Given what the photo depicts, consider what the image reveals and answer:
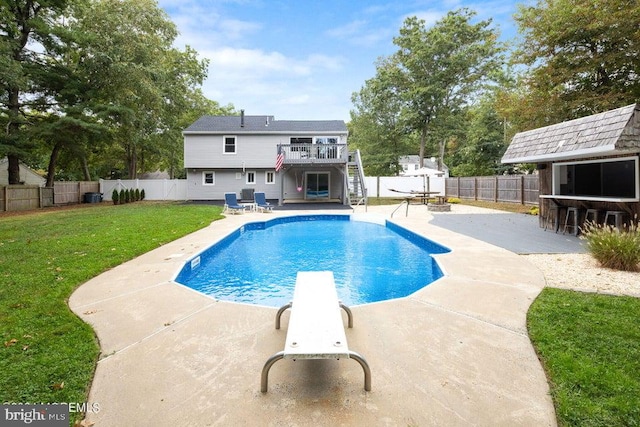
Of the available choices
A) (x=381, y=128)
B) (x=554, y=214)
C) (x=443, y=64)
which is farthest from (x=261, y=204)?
(x=443, y=64)

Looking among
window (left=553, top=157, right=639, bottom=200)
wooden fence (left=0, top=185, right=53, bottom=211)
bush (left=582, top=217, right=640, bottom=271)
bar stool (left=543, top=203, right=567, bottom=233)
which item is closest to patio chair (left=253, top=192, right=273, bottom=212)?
bar stool (left=543, top=203, right=567, bottom=233)

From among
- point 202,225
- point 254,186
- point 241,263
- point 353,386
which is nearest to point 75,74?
point 254,186

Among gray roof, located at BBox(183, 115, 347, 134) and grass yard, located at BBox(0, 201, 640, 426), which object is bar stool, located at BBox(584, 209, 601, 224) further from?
gray roof, located at BBox(183, 115, 347, 134)

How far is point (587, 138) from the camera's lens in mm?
7516

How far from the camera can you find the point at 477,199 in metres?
22.2

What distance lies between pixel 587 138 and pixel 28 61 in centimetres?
2505

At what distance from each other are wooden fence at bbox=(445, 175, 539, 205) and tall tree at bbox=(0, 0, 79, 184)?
24844 millimetres

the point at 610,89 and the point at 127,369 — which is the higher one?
the point at 610,89

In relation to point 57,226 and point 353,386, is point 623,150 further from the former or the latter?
point 57,226

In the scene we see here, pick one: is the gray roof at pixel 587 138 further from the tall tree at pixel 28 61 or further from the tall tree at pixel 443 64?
the tall tree at pixel 28 61

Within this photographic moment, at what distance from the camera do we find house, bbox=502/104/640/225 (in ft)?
22.4

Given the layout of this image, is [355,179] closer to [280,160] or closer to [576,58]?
[280,160]

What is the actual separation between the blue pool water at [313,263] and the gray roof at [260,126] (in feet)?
39.2

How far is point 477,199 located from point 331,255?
17471 mm
